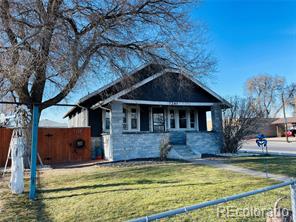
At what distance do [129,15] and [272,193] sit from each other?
8689 mm

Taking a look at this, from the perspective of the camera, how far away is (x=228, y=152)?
52.0 feet

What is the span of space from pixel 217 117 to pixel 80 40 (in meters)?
10.8

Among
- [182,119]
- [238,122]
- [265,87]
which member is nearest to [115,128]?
[182,119]

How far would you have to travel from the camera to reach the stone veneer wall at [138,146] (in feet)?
43.3

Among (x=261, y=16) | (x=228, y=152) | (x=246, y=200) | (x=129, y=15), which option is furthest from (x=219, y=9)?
(x=246, y=200)

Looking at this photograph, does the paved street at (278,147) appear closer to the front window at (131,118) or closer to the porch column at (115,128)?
the front window at (131,118)

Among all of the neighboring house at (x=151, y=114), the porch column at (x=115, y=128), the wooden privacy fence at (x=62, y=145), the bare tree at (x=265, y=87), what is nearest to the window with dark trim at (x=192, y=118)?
the neighboring house at (x=151, y=114)

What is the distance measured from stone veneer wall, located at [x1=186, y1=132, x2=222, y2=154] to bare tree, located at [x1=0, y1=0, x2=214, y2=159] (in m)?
5.89

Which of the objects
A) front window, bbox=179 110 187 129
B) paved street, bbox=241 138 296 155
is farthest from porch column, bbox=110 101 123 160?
paved street, bbox=241 138 296 155

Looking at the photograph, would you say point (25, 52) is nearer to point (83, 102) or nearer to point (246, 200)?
point (83, 102)

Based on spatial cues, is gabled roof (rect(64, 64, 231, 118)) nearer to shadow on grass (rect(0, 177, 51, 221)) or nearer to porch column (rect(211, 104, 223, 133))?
porch column (rect(211, 104, 223, 133))

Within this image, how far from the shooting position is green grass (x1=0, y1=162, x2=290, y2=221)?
4.68 meters

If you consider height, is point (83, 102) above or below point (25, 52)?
below

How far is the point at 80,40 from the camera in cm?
950
